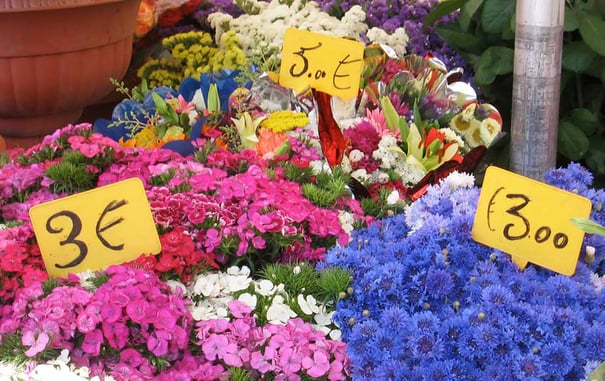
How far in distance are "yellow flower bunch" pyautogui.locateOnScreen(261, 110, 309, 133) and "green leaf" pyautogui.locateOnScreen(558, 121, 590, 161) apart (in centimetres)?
82

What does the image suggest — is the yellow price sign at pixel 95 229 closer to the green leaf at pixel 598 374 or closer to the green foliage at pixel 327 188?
the green foliage at pixel 327 188

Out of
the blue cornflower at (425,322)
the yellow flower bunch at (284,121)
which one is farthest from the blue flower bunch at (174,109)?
the blue cornflower at (425,322)

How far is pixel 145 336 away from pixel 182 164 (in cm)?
58

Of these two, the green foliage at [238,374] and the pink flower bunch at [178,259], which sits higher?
the pink flower bunch at [178,259]

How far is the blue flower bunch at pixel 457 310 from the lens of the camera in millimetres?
1181

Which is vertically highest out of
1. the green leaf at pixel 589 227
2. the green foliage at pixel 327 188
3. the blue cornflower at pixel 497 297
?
the green leaf at pixel 589 227

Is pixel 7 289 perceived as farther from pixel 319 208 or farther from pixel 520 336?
pixel 520 336

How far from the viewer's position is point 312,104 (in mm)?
2068

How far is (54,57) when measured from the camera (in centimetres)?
245

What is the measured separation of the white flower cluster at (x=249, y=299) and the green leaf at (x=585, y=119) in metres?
1.33

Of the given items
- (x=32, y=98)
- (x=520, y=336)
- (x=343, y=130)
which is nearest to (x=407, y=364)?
(x=520, y=336)

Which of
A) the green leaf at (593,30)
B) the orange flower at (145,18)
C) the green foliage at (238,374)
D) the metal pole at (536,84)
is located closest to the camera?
the green foliage at (238,374)

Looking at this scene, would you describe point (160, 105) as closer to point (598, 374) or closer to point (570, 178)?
point (570, 178)

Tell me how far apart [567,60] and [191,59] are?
1.17 metres
